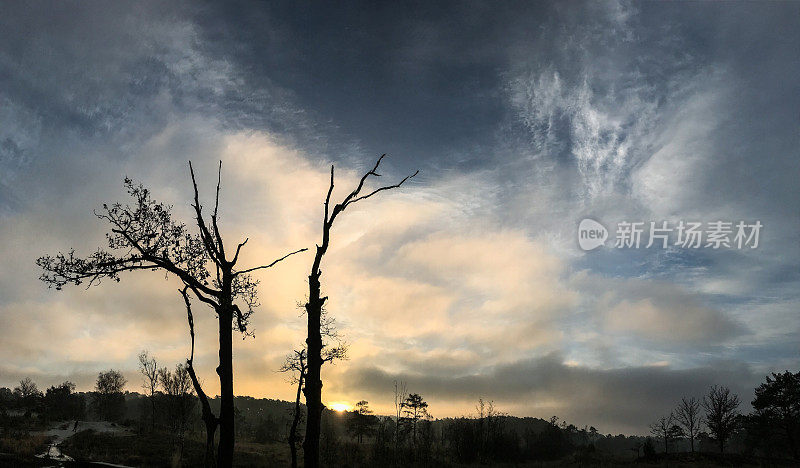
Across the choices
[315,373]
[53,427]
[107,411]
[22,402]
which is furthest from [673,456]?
[22,402]

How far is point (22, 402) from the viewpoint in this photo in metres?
87.8

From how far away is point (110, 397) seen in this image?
97750 mm

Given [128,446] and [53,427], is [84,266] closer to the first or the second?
[128,446]

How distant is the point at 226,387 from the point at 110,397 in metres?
106

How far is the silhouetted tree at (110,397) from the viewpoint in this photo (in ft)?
Answer: 315

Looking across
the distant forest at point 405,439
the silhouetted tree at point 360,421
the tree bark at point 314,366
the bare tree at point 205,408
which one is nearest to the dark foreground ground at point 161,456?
the distant forest at point 405,439

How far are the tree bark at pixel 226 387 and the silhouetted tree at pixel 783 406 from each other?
67.2 m

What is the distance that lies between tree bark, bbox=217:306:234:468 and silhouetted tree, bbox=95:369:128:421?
9924 centimetres

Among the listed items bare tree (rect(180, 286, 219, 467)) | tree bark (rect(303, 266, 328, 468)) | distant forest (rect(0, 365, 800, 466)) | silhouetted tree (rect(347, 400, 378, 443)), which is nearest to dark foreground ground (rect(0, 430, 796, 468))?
distant forest (rect(0, 365, 800, 466))

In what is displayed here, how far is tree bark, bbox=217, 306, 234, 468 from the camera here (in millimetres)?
12688

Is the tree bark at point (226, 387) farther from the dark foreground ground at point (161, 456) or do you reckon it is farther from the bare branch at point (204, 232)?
the dark foreground ground at point (161, 456)

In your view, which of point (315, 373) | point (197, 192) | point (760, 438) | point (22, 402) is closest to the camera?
point (315, 373)

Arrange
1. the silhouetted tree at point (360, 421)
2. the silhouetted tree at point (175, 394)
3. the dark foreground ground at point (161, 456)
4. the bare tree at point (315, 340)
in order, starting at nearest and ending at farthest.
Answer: the bare tree at point (315, 340)
the dark foreground ground at point (161, 456)
the silhouetted tree at point (175, 394)
the silhouetted tree at point (360, 421)

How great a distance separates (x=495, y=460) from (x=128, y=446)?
33465 mm
